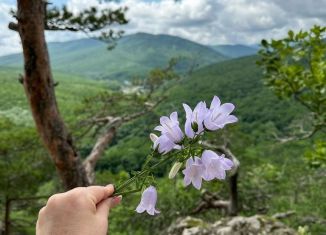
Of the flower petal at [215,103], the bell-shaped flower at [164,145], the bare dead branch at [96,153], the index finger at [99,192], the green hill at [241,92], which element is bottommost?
the green hill at [241,92]

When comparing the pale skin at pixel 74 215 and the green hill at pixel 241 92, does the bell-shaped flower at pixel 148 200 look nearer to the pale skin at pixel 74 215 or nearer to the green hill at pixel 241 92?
the pale skin at pixel 74 215

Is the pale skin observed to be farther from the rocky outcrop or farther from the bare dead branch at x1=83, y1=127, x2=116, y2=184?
the bare dead branch at x1=83, y1=127, x2=116, y2=184

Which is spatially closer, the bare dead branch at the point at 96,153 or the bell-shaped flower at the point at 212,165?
the bell-shaped flower at the point at 212,165

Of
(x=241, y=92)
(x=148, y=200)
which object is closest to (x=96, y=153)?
(x=148, y=200)

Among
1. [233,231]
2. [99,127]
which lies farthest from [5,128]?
[233,231]

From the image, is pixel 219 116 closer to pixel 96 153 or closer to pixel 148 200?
pixel 148 200

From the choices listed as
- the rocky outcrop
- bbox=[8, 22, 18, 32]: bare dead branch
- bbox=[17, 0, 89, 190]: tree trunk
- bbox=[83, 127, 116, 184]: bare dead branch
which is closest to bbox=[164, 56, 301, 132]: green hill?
bbox=[83, 127, 116, 184]: bare dead branch

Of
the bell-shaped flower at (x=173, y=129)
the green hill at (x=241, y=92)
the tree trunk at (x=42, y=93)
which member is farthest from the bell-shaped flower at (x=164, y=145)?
the green hill at (x=241, y=92)
